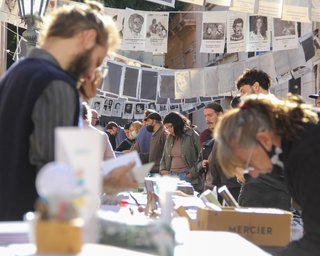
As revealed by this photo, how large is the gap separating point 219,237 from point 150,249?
84 centimetres

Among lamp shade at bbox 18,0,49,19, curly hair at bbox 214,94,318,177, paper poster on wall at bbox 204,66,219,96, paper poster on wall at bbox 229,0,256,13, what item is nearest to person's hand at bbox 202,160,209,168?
paper poster on wall at bbox 229,0,256,13

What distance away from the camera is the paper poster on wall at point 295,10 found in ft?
24.8

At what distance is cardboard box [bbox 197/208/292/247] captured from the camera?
10.0 feet

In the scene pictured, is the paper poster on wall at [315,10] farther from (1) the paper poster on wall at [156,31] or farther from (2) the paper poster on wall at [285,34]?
(1) the paper poster on wall at [156,31]

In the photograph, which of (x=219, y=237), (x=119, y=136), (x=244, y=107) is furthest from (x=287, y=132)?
(x=119, y=136)

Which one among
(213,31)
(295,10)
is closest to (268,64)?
(213,31)

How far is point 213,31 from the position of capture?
994cm

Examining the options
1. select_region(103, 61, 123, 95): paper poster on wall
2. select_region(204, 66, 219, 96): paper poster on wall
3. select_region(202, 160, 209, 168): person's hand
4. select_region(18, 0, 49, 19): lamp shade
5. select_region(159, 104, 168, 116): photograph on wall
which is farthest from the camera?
→ select_region(159, 104, 168, 116): photograph on wall

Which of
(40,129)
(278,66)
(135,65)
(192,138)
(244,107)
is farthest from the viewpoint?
(135,65)

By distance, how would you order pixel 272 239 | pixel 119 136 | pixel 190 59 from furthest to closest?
pixel 190 59
pixel 119 136
pixel 272 239

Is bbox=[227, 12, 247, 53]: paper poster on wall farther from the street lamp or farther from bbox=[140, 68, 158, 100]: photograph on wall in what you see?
the street lamp

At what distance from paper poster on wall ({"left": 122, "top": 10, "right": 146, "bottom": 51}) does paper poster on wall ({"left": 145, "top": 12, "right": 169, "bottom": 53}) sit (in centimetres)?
12

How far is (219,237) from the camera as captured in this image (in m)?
2.29

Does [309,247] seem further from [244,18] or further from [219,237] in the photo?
[244,18]
